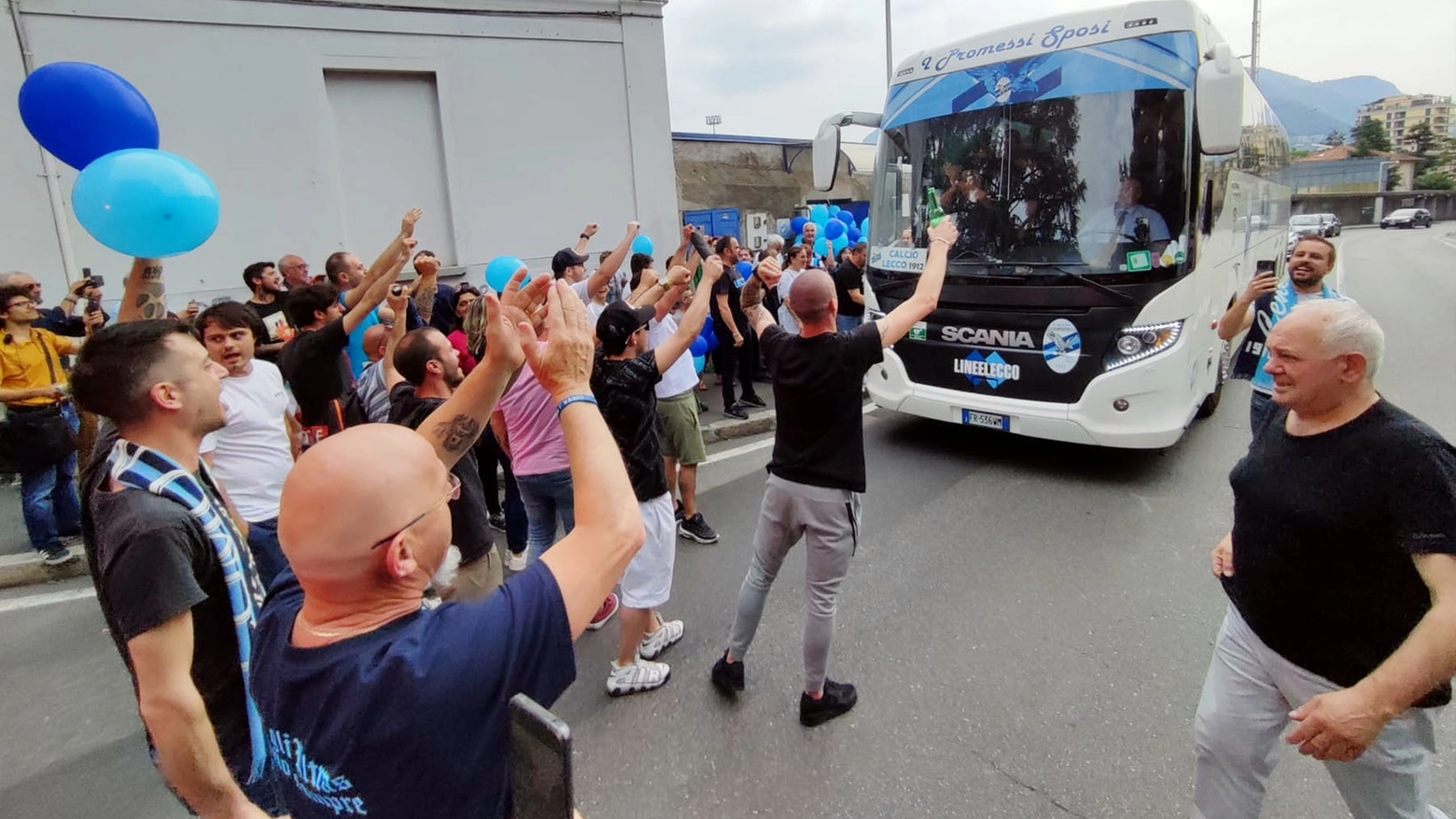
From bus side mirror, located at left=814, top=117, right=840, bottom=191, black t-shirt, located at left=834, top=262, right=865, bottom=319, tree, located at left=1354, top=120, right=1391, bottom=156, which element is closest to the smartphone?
bus side mirror, located at left=814, top=117, right=840, bottom=191

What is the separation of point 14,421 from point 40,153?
15.3 feet

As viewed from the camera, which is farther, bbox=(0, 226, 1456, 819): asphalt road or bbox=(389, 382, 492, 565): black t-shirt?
bbox=(389, 382, 492, 565): black t-shirt

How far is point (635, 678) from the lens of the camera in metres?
3.27

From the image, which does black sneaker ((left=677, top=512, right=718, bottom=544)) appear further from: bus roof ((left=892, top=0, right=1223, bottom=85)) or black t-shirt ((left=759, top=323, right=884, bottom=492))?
bus roof ((left=892, top=0, right=1223, bottom=85))

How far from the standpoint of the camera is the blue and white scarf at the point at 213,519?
1.69 meters

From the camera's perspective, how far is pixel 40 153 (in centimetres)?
746

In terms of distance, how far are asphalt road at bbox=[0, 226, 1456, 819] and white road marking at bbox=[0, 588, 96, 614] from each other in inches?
2.2

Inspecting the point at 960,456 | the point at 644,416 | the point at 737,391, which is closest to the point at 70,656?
the point at 644,416

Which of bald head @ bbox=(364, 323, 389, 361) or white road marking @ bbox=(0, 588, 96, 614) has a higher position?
bald head @ bbox=(364, 323, 389, 361)

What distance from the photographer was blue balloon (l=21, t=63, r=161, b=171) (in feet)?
10.1

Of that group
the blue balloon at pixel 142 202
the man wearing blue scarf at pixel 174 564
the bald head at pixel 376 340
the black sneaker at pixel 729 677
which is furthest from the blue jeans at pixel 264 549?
the black sneaker at pixel 729 677

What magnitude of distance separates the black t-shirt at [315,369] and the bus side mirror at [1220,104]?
5.04 metres

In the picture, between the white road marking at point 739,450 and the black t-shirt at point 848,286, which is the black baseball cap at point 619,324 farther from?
the black t-shirt at point 848,286

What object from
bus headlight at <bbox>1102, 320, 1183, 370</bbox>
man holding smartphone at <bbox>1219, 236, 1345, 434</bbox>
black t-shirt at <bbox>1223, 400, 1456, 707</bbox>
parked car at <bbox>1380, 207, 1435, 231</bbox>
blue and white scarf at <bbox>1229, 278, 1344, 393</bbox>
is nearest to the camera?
black t-shirt at <bbox>1223, 400, 1456, 707</bbox>
